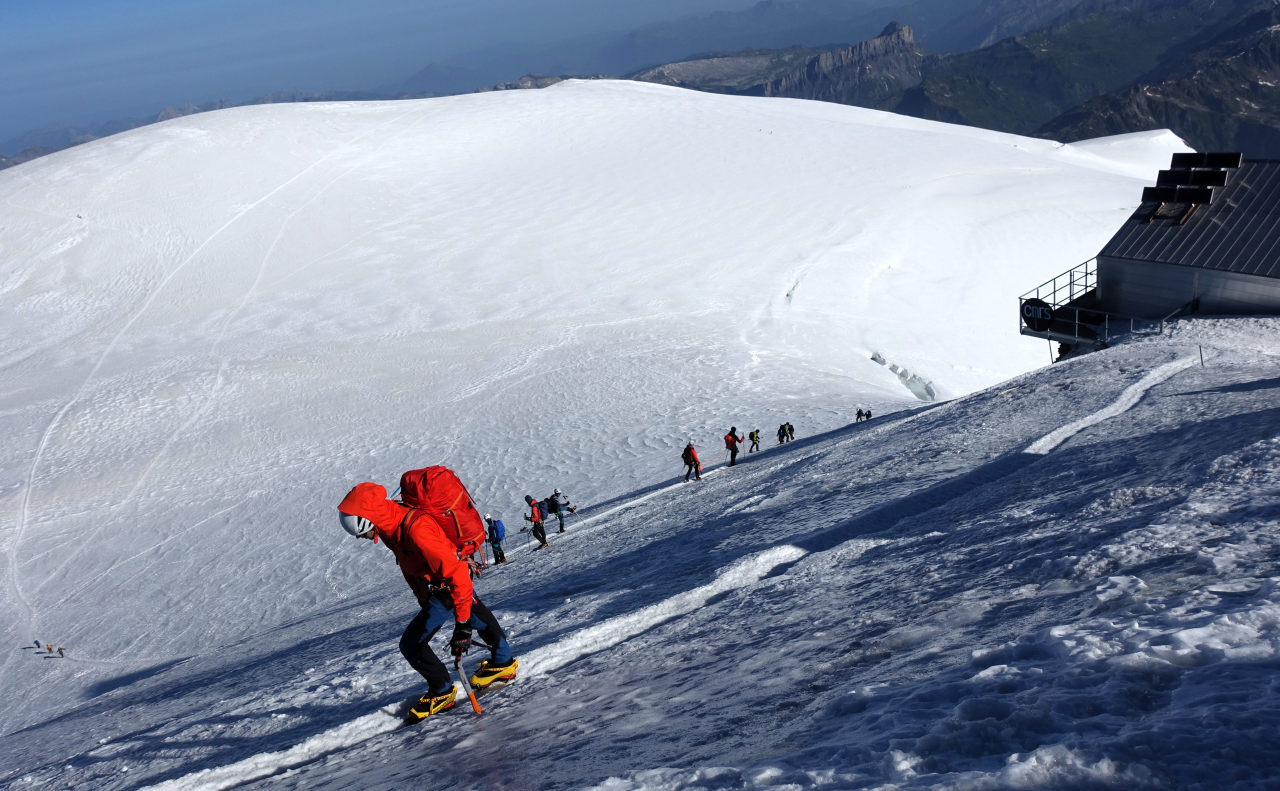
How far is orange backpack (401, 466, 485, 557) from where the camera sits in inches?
220

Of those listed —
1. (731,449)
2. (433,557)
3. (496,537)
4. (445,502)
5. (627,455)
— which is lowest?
(627,455)

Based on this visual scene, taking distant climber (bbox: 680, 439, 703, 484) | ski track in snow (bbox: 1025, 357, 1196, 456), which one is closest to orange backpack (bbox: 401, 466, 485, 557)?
ski track in snow (bbox: 1025, 357, 1196, 456)

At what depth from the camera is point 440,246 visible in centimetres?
4294

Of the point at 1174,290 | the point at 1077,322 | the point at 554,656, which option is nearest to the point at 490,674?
the point at 554,656

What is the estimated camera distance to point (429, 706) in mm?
5910

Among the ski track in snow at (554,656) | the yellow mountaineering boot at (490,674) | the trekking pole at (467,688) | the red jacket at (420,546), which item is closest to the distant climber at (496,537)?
the ski track in snow at (554,656)

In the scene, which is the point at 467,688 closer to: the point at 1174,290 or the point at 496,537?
the point at 496,537

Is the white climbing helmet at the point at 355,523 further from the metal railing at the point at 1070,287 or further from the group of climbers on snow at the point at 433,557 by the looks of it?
the metal railing at the point at 1070,287

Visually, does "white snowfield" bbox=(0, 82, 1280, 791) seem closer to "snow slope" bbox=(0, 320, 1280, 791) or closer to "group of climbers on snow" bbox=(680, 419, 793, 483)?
"snow slope" bbox=(0, 320, 1280, 791)

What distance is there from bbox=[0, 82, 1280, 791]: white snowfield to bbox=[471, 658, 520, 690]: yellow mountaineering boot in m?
0.19

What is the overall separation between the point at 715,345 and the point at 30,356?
28542 mm

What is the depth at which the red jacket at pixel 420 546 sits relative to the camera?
5340mm

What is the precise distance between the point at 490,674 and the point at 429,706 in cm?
50

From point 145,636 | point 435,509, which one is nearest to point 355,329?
point 145,636
